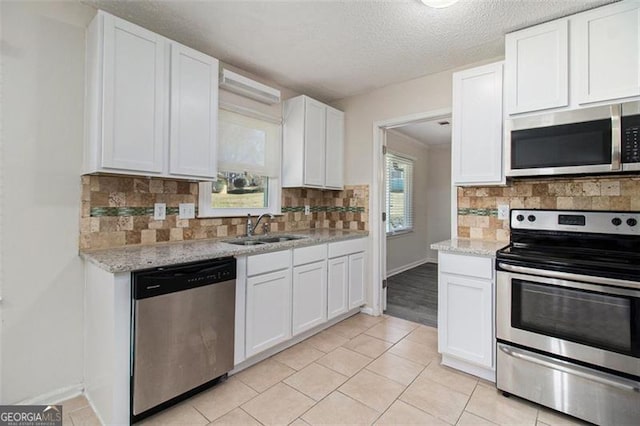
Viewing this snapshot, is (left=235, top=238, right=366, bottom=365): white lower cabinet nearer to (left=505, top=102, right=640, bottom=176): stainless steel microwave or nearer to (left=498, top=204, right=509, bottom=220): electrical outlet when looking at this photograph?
(left=498, top=204, right=509, bottom=220): electrical outlet

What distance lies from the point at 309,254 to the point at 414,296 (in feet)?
6.90

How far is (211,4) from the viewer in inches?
77.9

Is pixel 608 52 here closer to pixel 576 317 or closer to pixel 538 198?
pixel 538 198

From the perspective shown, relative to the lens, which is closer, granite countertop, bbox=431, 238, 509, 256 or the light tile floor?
the light tile floor

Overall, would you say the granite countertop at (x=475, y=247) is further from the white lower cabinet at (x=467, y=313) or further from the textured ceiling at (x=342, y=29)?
the textured ceiling at (x=342, y=29)

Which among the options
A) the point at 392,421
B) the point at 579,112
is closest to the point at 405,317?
the point at 392,421

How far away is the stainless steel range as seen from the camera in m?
1.64

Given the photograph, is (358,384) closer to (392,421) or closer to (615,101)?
(392,421)

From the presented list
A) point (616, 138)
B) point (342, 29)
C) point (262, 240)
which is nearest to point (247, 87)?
point (342, 29)

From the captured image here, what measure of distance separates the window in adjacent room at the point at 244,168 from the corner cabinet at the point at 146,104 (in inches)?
16.3

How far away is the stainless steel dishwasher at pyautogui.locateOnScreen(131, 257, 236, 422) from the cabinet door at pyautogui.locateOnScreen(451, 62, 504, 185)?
1.95 m

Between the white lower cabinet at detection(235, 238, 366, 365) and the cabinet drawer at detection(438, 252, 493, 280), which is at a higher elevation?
the cabinet drawer at detection(438, 252, 493, 280)

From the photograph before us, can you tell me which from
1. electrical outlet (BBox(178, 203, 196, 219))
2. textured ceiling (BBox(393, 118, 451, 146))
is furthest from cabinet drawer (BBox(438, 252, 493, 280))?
textured ceiling (BBox(393, 118, 451, 146))

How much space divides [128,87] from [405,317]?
3.23 metres
